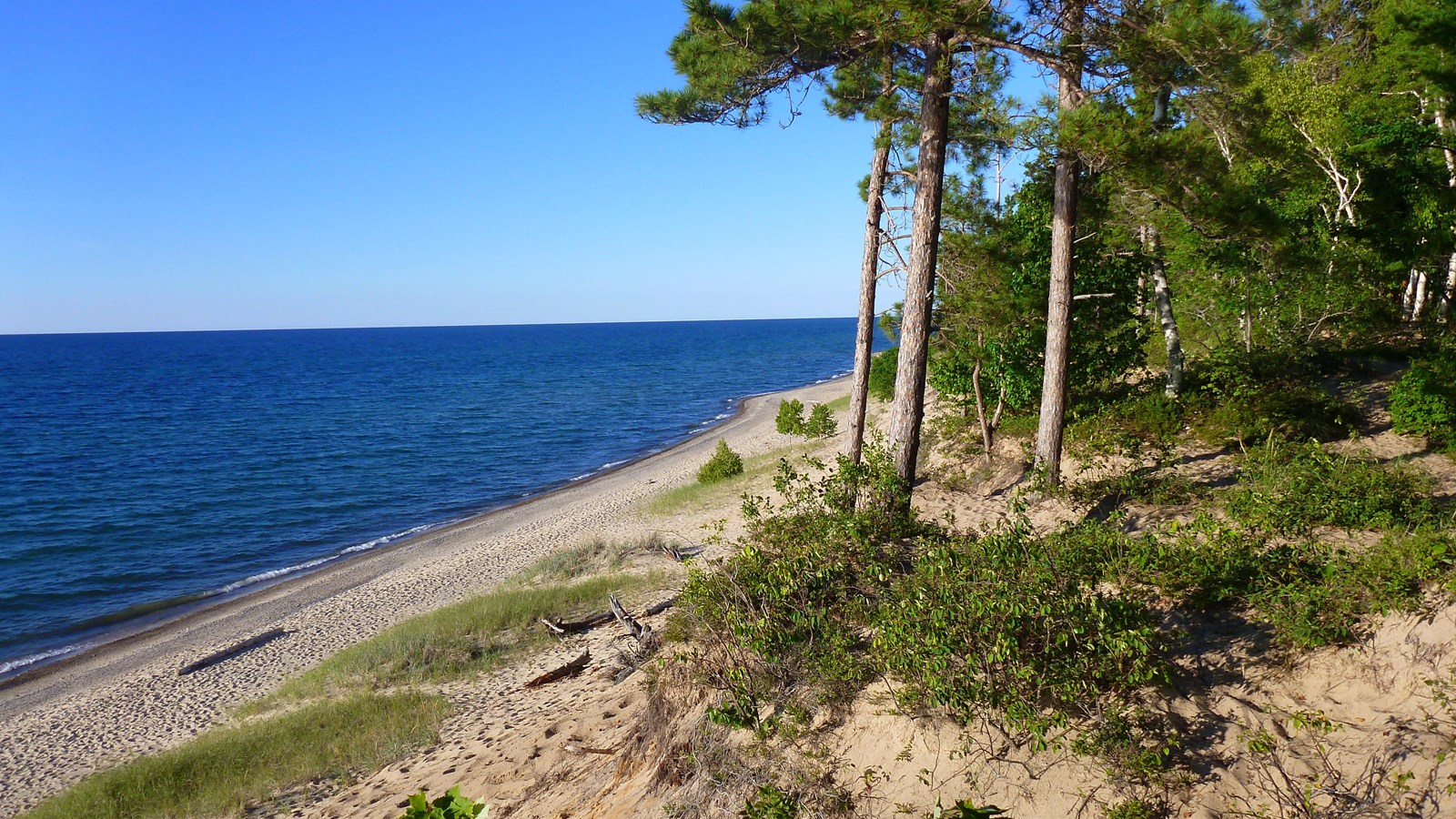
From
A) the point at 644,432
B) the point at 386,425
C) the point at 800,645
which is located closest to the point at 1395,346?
the point at 800,645

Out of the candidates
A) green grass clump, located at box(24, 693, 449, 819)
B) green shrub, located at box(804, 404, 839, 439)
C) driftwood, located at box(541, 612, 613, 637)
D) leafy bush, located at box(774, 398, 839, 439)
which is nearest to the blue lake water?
green grass clump, located at box(24, 693, 449, 819)

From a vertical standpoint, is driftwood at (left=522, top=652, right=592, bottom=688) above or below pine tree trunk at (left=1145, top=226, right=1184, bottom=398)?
below

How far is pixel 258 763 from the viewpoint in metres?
9.19

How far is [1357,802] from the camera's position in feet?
14.7

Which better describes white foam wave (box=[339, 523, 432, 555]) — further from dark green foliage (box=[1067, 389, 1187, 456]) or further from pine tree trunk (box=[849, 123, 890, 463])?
dark green foliage (box=[1067, 389, 1187, 456])

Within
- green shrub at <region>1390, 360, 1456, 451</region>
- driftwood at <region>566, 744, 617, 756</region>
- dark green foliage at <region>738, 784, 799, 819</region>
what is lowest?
driftwood at <region>566, 744, 617, 756</region>

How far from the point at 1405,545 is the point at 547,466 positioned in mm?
31425

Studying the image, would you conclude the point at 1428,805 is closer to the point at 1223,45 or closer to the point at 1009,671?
the point at 1009,671

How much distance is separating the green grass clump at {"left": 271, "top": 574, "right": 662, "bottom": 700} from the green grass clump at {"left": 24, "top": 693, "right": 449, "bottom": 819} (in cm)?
99

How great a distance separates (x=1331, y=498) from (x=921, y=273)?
5.00 meters

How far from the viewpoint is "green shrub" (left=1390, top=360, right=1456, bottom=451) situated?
1084 centimetres

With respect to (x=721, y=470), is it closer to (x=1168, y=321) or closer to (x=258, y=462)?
(x=1168, y=321)

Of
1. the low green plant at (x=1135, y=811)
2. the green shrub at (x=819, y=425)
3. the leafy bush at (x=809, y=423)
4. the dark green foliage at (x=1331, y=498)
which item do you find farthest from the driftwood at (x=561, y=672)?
the green shrub at (x=819, y=425)

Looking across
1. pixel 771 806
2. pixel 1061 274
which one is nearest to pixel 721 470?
pixel 1061 274
